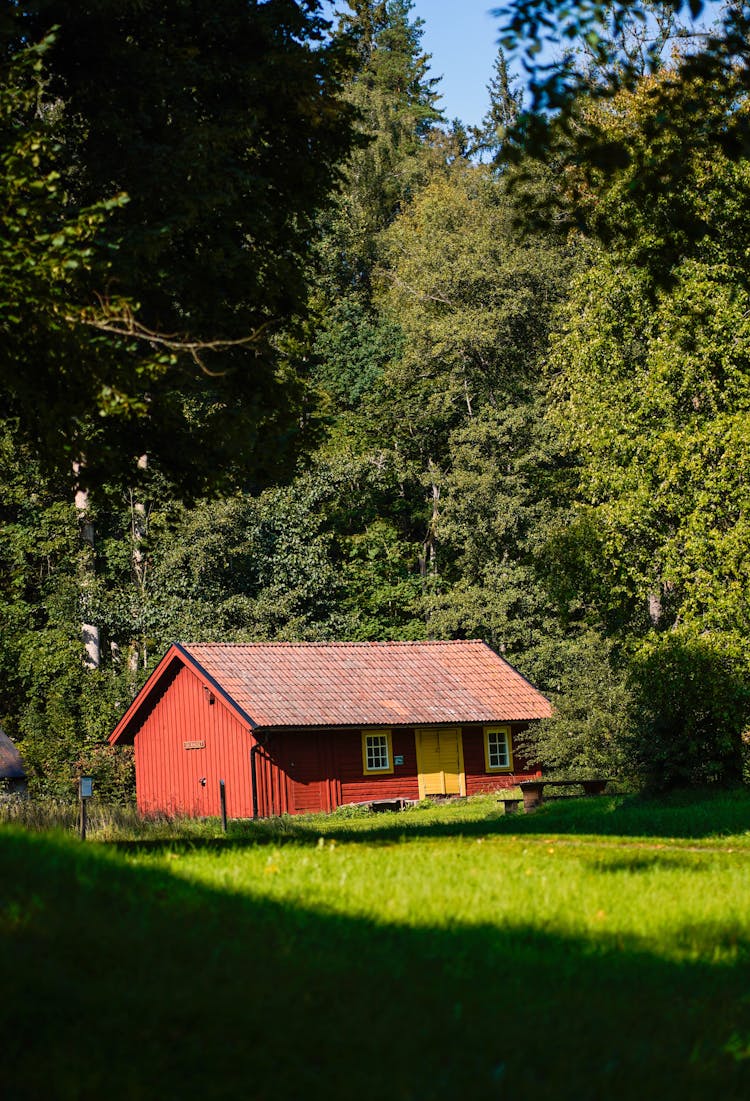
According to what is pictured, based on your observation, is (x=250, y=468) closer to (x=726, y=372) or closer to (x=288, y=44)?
(x=288, y=44)

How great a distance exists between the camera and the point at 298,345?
67.1ft

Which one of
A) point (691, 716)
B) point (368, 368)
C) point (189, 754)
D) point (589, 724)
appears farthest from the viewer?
point (368, 368)

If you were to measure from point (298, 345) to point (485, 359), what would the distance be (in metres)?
33.1

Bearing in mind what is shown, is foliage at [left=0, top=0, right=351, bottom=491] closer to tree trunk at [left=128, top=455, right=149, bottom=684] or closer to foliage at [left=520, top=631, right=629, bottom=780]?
foliage at [left=520, top=631, right=629, bottom=780]

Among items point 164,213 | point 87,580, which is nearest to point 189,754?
point 87,580

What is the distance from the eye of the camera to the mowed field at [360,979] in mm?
4914

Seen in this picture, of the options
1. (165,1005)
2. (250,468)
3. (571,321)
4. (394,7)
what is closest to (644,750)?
(571,321)

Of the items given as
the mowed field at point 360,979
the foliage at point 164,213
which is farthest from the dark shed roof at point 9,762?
the mowed field at point 360,979

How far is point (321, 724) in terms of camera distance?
39.3 m

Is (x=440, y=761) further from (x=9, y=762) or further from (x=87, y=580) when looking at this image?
(x=87, y=580)

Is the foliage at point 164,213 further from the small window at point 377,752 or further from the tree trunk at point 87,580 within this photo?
the tree trunk at point 87,580

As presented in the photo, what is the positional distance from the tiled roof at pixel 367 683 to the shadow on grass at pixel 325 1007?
31.4m

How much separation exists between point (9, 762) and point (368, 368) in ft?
82.3

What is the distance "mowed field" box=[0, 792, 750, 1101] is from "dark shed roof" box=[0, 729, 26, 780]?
34.9 meters
